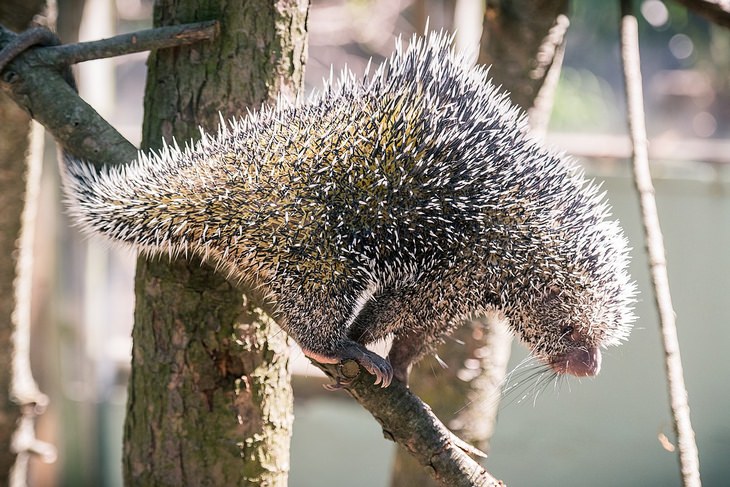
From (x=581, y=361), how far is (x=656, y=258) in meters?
0.37

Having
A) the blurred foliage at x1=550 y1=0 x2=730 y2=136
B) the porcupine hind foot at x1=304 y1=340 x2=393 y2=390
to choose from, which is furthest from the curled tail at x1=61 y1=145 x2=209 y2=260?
the blurred foliage at x1=550 y1=0 x2=730 y2=136

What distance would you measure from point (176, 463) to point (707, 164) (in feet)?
11.9

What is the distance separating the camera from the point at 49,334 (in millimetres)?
4574

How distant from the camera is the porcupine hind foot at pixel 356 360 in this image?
1.82 metres

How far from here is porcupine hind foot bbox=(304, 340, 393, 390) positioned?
71.6 inches

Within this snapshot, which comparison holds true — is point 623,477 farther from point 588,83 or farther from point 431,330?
point 588,83

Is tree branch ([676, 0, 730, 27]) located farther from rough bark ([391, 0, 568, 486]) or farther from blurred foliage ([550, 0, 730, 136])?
blurred foliage ([550, 0, 730, 136])

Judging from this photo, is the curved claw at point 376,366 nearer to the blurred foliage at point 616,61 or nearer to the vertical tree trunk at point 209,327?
the vertical tree trunk at point 209,327

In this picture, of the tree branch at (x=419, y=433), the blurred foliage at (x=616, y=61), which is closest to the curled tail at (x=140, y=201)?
the tree branch at (x=419, y=433)

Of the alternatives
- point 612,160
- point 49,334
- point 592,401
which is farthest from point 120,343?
point 612,160

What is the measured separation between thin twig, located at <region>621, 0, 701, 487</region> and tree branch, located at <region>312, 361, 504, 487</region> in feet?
1.39

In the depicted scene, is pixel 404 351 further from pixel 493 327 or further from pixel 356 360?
pixel 493 327

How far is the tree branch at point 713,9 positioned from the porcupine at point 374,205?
77 cm

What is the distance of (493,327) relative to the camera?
9.27 ft
